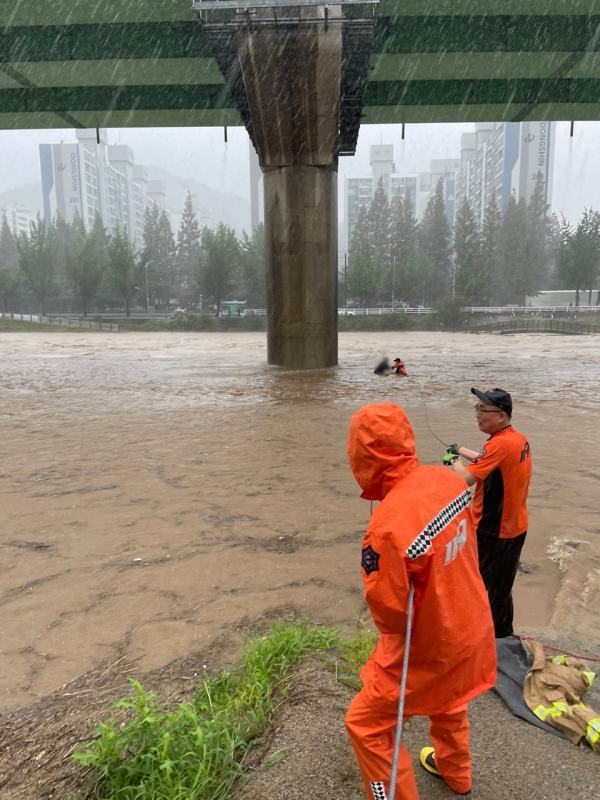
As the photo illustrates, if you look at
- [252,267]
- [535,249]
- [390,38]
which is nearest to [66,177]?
[252,267]

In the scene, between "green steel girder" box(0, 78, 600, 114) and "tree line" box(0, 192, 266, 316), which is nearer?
"green steel girder" box(0, 78, 600, 114)

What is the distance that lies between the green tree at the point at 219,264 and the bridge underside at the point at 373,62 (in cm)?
4594

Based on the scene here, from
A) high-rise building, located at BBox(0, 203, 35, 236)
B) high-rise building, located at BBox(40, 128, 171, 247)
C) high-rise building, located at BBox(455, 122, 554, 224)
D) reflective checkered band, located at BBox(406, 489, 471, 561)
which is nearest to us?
reflective checkered band, located at BBox(406, 489, 471, 561)

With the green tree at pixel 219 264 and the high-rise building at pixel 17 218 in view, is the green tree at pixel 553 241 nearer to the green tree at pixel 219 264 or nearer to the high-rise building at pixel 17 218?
the green tree at pixel 219 264

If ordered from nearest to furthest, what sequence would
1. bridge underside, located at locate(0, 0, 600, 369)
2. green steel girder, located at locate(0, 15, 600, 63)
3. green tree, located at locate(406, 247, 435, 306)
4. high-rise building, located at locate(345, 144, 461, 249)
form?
bridge underside, located at locate(0, 0, 600, 369) → green steel girder, located at locate(0, 15, 600, 63) → green tree, located at locate(406, 247, 435, 306) → high-rise building, located at locate(345, 144, 461, 249)

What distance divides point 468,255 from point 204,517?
66.9m

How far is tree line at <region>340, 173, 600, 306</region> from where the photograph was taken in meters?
68.1

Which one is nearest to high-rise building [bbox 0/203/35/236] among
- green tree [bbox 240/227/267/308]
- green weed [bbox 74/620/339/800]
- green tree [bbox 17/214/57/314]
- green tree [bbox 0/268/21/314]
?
green tree [bbox 17/214/57/314]

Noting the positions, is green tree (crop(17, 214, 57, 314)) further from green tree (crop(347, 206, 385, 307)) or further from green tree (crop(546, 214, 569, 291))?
green tree (crop(546, 214, 569, 291))

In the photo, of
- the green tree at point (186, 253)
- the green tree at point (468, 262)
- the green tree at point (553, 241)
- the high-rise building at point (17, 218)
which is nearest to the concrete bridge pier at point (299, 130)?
the green tree at point (468, 262)

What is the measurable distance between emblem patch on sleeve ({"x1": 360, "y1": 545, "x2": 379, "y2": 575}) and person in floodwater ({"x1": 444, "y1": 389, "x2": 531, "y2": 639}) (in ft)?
4.87

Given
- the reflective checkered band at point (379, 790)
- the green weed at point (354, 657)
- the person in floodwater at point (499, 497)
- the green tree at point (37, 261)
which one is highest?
the green tree at point (37, 261)

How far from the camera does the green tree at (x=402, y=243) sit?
2992 inches

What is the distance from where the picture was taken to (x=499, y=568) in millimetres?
3801
